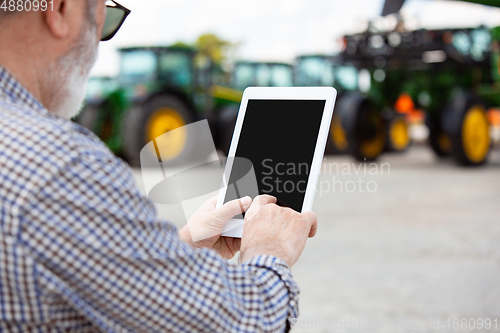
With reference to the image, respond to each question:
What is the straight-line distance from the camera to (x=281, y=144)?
1240mm

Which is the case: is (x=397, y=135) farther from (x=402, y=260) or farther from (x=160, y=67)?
(x=402, y=260)

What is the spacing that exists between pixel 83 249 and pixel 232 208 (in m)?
0.50

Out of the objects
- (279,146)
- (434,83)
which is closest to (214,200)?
(279,146)

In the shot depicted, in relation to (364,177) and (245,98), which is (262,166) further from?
(364,177)

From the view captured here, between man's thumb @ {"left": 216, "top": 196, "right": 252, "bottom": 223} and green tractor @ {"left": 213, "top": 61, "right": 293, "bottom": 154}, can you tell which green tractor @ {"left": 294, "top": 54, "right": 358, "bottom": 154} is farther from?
man's thumb @ {"left": 216, "top": 196, "right": 252, "bottom": 223}

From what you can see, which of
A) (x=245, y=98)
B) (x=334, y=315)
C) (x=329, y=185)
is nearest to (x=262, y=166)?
(x=245, y=98)

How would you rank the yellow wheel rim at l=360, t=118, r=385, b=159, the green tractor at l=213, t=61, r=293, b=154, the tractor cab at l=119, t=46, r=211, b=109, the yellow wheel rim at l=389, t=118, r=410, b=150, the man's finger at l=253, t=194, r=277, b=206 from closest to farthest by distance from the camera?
the man's finger at l=253, t=194, r=277, b=206 < the yellow wheel rim at l=360, t=118, r=385, b=159 < the tractor cab at l=119, t=46, r=211, b=109 < the yellow wheel rim at l=389, t=118, r=410, b=150 < the green tractor at l=213, t=61, r=293, b=154

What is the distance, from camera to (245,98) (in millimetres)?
1337

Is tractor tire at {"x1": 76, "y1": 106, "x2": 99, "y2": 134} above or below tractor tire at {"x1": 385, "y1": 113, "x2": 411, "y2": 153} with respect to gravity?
above

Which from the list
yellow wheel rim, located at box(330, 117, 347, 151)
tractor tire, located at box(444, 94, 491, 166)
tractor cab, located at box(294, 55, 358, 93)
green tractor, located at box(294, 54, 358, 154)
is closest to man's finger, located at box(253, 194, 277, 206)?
tractor tire, located at box(444, 94, 491, 166)

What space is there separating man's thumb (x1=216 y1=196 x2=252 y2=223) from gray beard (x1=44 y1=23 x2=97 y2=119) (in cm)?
38

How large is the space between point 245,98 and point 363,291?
2094 millimetres

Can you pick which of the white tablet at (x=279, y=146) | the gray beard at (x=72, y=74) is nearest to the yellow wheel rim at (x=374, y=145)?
the white tablet at (x=279, y=146)

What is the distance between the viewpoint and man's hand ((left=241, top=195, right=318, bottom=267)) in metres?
1.00
